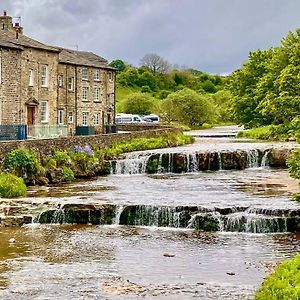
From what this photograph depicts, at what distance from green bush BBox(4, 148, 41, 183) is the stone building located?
702 cm

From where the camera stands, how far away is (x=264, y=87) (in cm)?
6681

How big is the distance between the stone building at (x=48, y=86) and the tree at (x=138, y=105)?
3727 centimetres

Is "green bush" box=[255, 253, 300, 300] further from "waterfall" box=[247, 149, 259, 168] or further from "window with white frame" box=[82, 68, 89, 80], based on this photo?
"window with white frame" box=[82, 68, 89, 80]

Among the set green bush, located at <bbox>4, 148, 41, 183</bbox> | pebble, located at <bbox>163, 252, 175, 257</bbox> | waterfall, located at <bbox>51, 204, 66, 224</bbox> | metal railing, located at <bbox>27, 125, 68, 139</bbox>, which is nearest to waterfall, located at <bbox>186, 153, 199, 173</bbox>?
metal railing, located at <bbox>27, 125, 68, 139</bbox>

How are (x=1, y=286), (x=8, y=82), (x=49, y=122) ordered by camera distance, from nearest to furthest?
(x=1, y=286) → (x=8, y=82) → (x=49, y=122)

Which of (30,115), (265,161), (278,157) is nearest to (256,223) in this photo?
(265,161)

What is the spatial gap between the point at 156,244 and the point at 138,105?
265 ft

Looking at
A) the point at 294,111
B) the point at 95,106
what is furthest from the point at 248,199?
the point at 95,106

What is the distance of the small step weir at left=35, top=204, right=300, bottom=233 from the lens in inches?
934

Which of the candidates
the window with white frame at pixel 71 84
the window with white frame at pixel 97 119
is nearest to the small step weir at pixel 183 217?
the window with white frame at pixel 71 84

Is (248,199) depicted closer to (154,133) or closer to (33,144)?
(33,144)

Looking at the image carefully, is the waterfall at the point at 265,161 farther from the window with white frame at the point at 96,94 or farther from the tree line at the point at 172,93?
the tree line at the point at 172,93

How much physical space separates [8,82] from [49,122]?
7420 mm

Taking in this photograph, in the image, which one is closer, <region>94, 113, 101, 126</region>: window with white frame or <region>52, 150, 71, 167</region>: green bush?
<region>52, 150, 71, 167</region>: green bush
